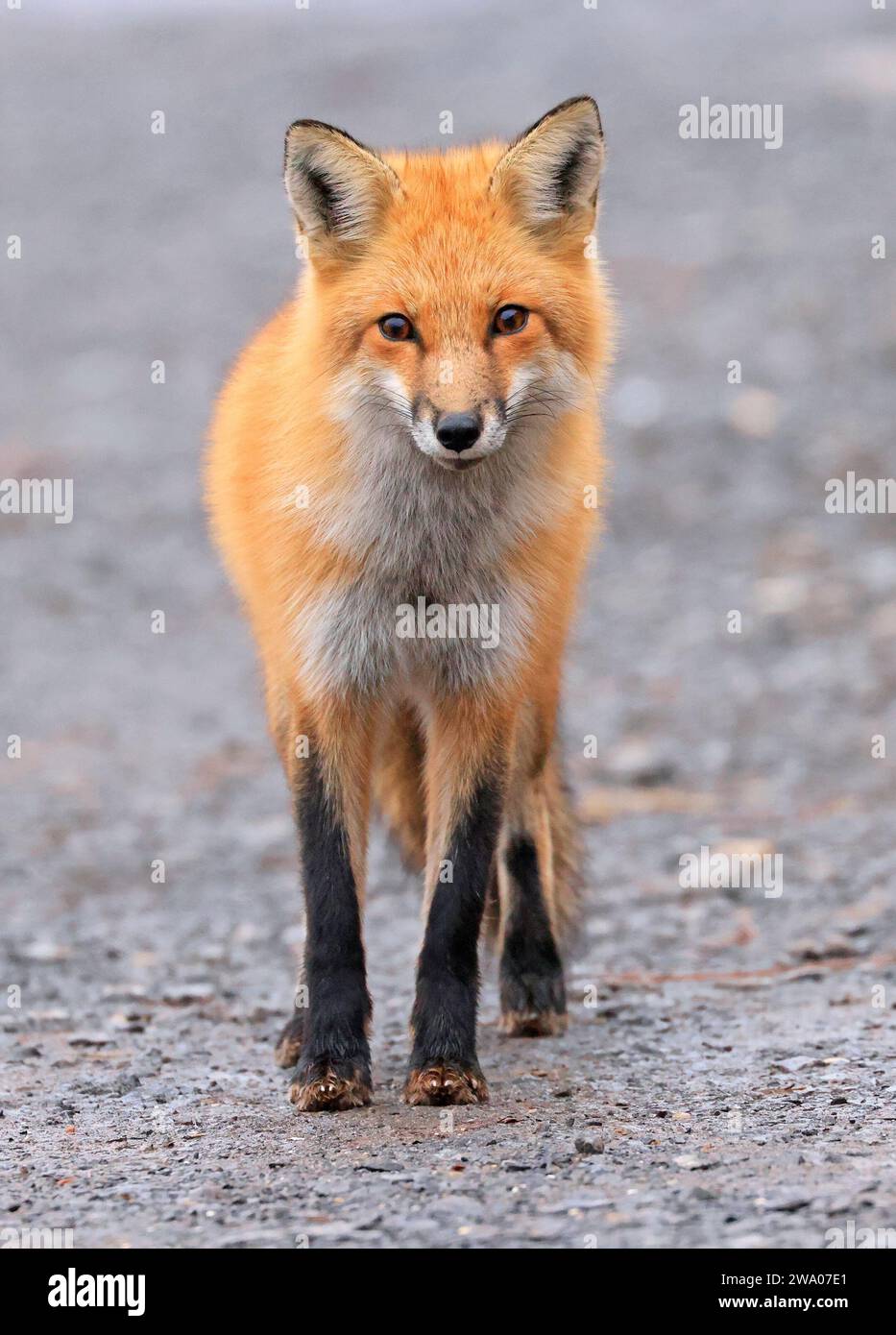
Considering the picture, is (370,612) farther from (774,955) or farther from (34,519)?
(34,519)

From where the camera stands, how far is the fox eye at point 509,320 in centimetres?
415

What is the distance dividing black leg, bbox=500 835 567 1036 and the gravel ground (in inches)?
4.8

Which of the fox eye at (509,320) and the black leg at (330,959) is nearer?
the fox eye at (509,320)

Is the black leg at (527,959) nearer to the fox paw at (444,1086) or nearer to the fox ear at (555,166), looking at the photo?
the fox paw at (444,1086)

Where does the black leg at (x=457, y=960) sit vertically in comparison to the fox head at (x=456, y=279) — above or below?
below

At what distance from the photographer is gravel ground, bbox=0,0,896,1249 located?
12.5ft

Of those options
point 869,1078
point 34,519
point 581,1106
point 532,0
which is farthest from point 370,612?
point 532,0

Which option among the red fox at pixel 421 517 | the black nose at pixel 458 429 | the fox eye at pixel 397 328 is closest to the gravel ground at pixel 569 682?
the red fox at pixel 421 517

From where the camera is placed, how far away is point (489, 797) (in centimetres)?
459

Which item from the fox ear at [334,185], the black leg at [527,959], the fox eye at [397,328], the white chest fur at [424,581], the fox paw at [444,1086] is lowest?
the fox paw at [444,1086]

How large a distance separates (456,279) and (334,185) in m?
0.50

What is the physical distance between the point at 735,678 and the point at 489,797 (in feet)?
18.9

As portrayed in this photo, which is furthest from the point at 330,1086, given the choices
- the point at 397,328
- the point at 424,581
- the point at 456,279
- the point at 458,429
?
the point at 456,279

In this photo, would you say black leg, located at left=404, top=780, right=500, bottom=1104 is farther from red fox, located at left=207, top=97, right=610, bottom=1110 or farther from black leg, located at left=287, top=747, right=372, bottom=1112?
black leg, located at left=287, top=747, right=372, bottom=1112
